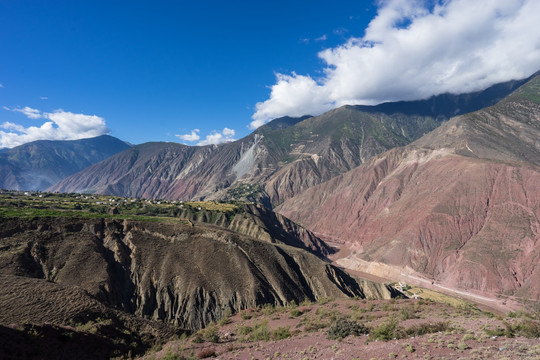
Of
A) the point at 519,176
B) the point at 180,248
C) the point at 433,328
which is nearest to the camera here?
the point at 433,328

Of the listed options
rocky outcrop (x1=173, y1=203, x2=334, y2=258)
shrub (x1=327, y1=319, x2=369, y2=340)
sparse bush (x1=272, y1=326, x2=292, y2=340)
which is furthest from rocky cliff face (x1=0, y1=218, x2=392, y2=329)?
rocky outcrop (x1=173, y1=203, x2=334, y2=258)

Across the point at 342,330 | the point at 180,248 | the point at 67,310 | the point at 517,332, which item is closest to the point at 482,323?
the point at 517,332

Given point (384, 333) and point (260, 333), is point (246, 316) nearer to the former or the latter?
point (260, 333)

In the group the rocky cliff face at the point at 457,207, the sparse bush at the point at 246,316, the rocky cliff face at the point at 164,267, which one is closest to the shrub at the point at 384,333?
the sparse bush at the point at 246,316

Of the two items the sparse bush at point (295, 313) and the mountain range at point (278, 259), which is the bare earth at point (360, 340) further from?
the mountain range at point (278, 259)

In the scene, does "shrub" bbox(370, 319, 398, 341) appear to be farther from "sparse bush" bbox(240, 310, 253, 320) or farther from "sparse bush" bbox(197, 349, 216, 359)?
"sparse bush" bbox(240, 310, 253, 320)

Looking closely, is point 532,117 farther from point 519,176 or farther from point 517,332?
point 517,332
